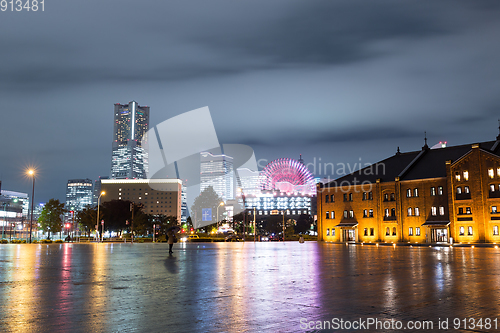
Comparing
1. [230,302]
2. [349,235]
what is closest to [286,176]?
[349,235]

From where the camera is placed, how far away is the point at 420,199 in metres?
69.9

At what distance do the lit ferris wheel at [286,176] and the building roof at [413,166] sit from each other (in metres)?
42.4

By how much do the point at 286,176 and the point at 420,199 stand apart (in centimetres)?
6055

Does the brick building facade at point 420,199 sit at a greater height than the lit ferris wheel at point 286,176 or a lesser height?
lesser

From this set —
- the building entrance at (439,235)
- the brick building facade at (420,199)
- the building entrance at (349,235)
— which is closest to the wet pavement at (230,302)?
the brick building facade at (420,199)

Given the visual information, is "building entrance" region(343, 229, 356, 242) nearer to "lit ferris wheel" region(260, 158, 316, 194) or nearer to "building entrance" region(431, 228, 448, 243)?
"building entrance" region(431, 228, 448, 243)

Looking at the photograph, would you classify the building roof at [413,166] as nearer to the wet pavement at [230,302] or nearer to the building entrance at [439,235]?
the building entrance at [439,235]

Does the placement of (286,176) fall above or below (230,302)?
above

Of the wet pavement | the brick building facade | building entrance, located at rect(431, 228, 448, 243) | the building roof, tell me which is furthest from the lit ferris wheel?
the wet pavement

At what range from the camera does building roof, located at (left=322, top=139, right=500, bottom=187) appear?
69.2m

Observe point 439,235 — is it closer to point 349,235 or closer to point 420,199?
point 420,199

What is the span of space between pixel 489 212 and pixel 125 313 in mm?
65641

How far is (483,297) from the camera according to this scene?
9.36m

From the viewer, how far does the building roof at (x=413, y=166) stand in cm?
6925
